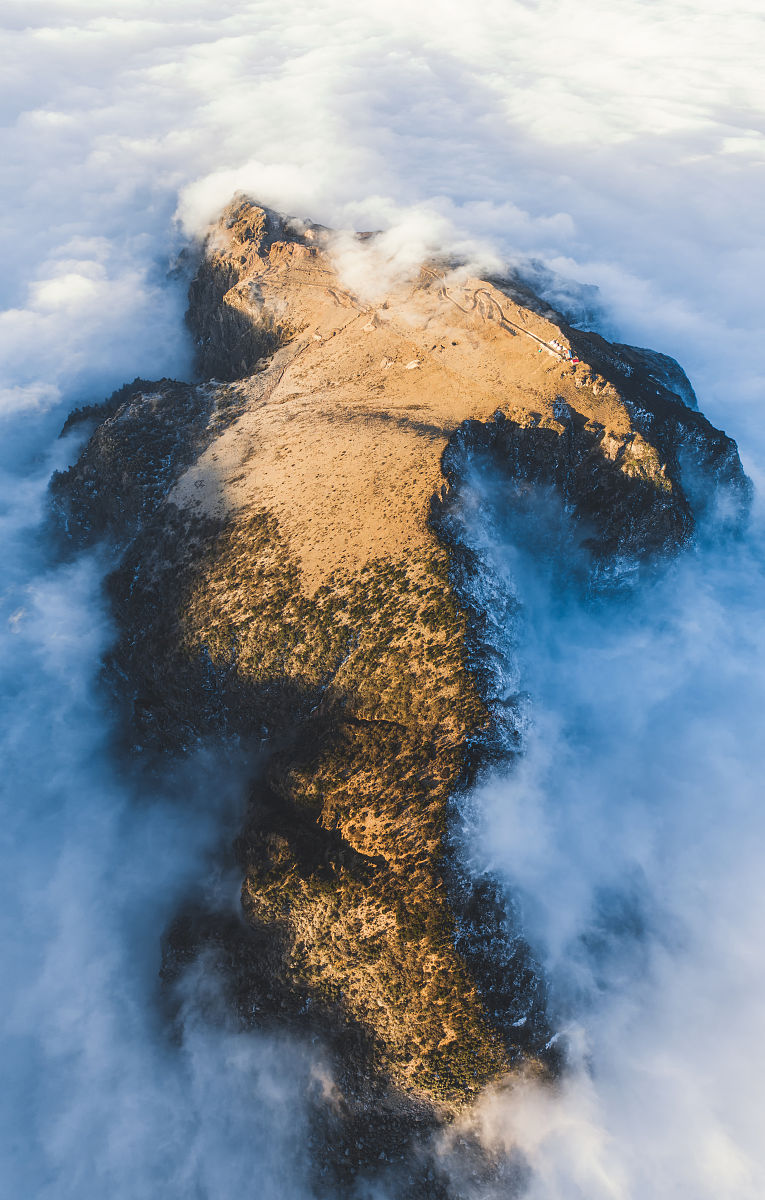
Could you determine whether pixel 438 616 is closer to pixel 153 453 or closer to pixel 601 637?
pixel 601 637

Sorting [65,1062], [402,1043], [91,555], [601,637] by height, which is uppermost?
[91,555]

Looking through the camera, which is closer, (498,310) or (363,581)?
(363,581)

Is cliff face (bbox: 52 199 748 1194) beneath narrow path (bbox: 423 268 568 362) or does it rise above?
beneath

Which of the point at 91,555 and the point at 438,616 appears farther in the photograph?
the point at 91,555

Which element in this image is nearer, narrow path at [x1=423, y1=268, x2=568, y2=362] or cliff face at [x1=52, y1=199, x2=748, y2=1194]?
cliff face at [x1=52, y1=199, x2=748, y2=1194]

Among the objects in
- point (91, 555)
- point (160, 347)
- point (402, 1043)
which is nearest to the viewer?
point (402, 1043)

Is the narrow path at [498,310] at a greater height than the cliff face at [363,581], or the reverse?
the narrow path at [498,310]

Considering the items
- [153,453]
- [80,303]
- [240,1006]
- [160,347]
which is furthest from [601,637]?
[80,303]

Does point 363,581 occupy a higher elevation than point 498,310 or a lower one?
lower
